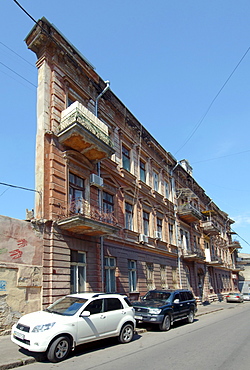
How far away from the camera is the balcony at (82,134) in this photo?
12867mm

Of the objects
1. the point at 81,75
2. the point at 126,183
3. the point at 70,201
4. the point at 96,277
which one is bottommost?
the point at 96,277

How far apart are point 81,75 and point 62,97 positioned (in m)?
2.38

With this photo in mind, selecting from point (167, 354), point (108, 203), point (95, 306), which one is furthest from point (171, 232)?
point (167, 354)

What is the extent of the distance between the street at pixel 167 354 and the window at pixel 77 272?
11.3 ft

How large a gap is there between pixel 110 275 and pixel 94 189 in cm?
456

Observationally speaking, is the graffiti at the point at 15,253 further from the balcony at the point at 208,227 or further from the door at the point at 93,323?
the balcony at the point at 208,227

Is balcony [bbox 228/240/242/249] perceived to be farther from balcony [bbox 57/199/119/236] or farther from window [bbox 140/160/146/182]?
balcony [bbox 57/199/119/236]

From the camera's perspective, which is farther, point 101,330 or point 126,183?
point 126,183

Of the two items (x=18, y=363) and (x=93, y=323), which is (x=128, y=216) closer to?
(x=93, y=323)

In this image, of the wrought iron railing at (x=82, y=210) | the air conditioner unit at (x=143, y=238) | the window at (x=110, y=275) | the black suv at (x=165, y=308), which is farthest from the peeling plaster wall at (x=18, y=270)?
the air conditioner unit at (x=143, y=238)

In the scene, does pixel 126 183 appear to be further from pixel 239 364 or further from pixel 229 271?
pixel 229 271

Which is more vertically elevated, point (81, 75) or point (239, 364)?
point (81, 75)

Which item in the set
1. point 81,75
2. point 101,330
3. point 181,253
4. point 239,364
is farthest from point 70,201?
point 181,253

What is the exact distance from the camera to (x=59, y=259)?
38.9ft
